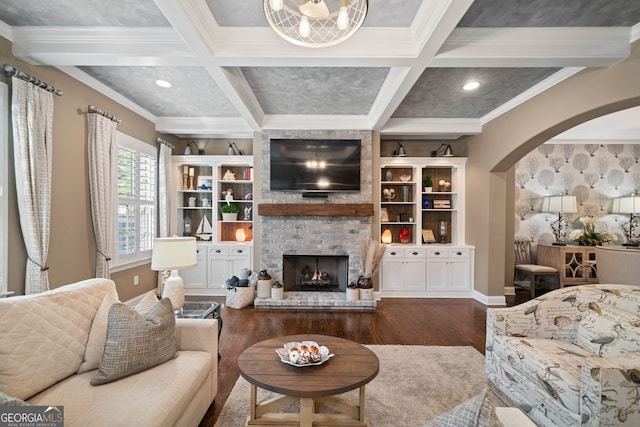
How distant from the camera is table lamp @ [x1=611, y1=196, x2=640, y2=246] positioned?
4863 mm

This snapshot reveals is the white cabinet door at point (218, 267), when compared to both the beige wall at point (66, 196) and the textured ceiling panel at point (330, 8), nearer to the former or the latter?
the beige wall at point (66, 196)

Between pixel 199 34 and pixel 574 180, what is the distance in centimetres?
652

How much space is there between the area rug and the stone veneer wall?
183cm

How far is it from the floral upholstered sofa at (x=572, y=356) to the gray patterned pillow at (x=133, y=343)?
2.30 metres

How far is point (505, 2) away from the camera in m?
1.97

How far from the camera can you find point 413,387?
224 cm

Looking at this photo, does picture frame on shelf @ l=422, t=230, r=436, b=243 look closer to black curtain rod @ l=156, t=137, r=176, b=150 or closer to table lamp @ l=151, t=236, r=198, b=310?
table lamp @ l=151, t=236, r=198, b=310

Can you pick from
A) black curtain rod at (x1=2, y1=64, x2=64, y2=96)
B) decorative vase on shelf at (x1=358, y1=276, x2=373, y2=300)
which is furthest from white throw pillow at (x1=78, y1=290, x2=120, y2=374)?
decorative vase on shelf at (x1=358, y1=276, x2=373, y2=300)

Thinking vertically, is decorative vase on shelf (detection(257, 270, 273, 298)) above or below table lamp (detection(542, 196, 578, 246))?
below

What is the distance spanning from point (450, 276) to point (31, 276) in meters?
5.28

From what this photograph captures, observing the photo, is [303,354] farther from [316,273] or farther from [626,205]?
[626,205]

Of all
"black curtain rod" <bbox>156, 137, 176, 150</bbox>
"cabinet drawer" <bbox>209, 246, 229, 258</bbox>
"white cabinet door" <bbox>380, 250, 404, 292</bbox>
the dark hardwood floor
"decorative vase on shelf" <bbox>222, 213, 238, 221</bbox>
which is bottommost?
the dark hardwood floor

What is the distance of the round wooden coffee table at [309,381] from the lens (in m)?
1.52

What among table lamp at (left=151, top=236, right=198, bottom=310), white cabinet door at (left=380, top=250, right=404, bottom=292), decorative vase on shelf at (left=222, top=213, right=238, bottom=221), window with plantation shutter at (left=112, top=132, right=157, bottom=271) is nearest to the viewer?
table lamp at (left=151, top=236, right=198, bottom=310)
